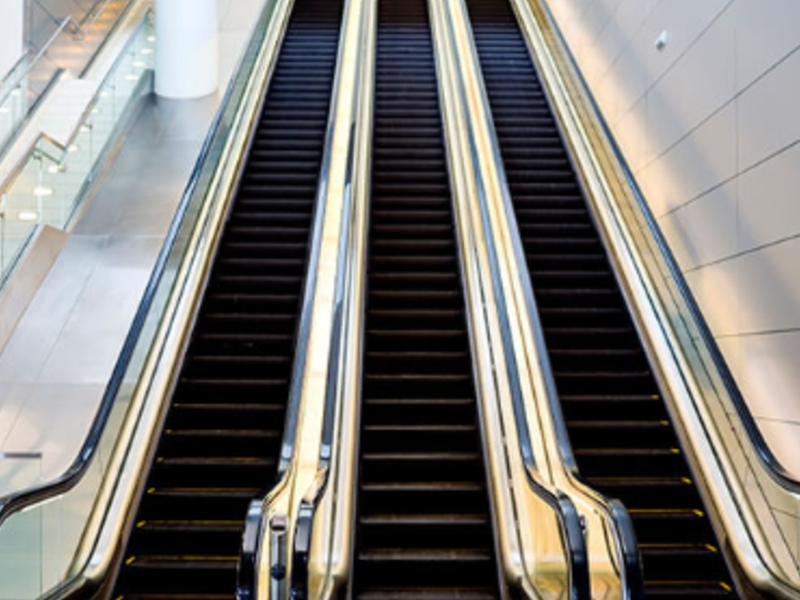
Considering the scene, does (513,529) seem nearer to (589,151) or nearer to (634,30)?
(589,151)

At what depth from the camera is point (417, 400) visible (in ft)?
16.8

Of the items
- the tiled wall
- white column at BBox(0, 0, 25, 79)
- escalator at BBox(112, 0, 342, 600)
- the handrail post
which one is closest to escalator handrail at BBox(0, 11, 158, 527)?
escalator at BBox(112, 0, 342, 600)

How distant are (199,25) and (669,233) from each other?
704 cm

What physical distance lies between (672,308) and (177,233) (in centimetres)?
336

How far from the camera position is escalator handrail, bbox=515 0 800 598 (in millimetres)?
3771

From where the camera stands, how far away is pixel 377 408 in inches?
201

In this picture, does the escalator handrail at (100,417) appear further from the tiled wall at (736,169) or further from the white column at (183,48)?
the white column at (183,48)

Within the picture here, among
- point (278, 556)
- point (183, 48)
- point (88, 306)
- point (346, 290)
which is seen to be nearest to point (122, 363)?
point (346, 290)

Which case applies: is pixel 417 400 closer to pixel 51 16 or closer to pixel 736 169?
pixel 736 169

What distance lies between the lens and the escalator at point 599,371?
407 centimetres

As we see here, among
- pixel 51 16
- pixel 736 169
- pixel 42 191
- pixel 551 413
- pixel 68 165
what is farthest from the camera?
pixel 51 16

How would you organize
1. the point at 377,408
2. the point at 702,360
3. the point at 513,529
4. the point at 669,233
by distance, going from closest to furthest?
1. the point at 513,529
2. the point at 702,360
3. the point at 377,408
4. the point at 669,233

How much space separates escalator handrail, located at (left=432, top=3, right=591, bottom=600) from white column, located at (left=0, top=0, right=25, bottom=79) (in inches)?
188

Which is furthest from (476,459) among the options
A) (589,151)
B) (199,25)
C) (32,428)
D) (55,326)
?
(199,25)
